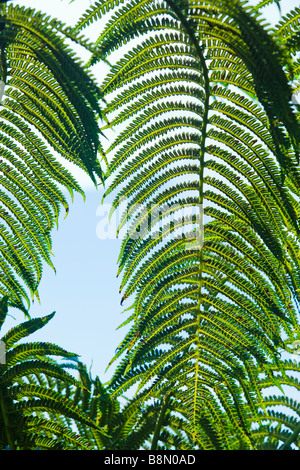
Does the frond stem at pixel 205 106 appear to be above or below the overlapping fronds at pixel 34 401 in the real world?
above

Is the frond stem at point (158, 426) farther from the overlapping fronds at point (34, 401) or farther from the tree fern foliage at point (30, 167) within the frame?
the tree fern foliage at point (30, 167)

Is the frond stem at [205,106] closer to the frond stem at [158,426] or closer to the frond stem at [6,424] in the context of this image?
the frond stem at [158,426]

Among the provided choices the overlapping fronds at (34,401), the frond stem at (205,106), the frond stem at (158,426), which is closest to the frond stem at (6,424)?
the overlapping fronds at (34,401)

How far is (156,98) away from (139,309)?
31.3 inches

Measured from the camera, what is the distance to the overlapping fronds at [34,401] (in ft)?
5.11

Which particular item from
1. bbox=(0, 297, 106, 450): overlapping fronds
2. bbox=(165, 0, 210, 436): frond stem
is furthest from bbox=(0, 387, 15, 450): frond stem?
bbox=(165, 0, 210, 436): frond stem

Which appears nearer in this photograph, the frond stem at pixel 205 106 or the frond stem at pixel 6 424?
the frond stem at pixel 205 106

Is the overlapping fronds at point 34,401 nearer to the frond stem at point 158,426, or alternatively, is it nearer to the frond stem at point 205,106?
the frond stem at point 158,426

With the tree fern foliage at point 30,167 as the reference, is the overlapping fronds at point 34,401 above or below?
below

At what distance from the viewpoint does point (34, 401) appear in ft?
5.27

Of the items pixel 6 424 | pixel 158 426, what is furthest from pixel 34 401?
pixel 158 426

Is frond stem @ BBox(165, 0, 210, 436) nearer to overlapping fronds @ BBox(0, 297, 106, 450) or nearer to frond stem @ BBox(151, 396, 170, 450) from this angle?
frond stem @ BBox(151, 396, 170, 450)

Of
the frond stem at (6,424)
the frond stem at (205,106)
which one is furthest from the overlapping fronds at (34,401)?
the frond stem at (205,106)

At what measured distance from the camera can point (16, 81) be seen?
184 cm
